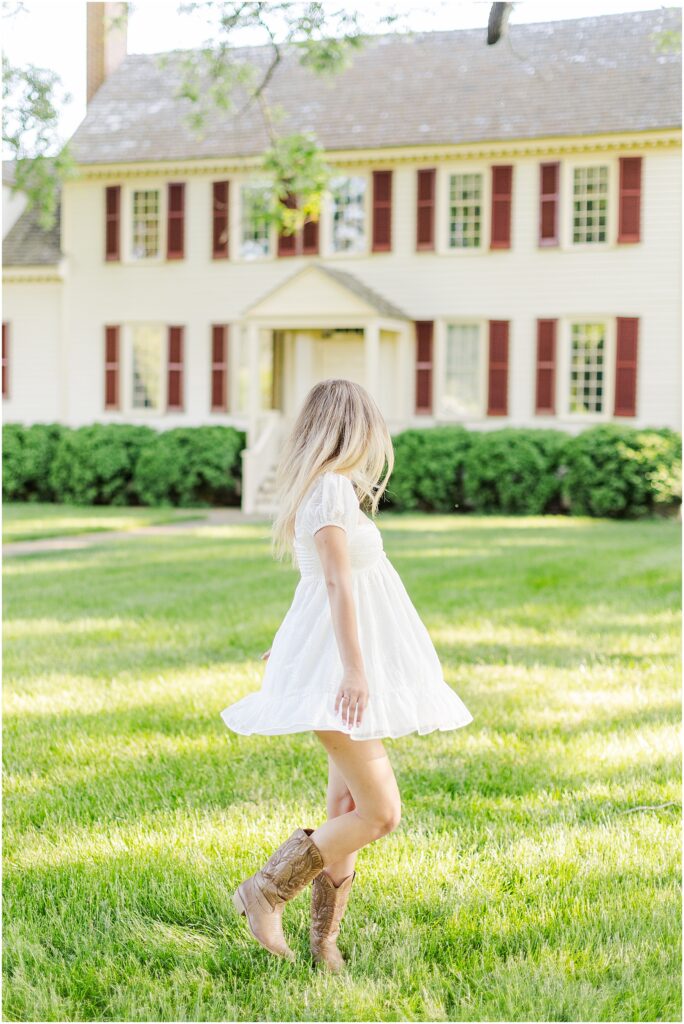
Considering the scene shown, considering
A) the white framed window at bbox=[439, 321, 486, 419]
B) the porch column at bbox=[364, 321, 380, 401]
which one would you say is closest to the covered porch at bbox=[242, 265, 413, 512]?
the porch column at bbox=[364, 321, 380, 401]

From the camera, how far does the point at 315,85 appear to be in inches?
901

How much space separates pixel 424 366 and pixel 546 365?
7.20 ft

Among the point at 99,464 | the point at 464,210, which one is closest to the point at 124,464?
the point at 99,464

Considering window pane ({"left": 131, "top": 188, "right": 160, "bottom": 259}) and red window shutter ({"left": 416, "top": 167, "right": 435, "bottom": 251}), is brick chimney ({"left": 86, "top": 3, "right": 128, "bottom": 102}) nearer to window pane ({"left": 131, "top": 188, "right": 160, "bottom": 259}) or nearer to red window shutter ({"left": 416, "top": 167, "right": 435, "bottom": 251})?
window pane ({"left": 131, "top": 188, "right": 160, "bottom": 259})

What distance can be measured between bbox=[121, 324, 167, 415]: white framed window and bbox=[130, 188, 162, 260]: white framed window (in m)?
1.43

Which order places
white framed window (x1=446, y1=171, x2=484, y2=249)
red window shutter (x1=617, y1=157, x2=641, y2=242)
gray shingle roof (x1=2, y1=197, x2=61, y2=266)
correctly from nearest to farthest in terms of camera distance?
1. red window shutter (x1=617, y1=157, x2=641, y2=242)
2. white framed window (x1=446, y1=171, x2=484, y2=249)
3. gray shingle roof (x1=2, y1=197, x2=61, y2=266)

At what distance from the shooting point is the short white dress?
10.3 ft

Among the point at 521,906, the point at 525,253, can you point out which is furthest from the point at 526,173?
the point at 521,906

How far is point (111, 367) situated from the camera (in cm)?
2342

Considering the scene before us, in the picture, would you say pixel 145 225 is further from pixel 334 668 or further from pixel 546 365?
pixel 334 668

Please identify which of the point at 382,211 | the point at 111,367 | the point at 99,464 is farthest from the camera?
the point at 111,367

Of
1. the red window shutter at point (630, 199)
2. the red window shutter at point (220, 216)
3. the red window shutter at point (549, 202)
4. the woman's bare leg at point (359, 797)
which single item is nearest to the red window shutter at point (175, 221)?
the red window shutter at point (220, 216)

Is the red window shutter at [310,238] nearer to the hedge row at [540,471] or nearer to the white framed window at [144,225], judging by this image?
the white framed window at [144,225]

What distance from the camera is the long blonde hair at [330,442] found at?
327 centimetres
